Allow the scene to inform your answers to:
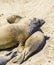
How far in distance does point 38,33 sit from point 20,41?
20.6 inches

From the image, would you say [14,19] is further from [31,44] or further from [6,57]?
[6,57]

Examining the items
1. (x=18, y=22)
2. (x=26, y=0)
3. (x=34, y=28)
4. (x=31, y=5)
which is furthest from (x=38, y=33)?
(x=26, y=0)

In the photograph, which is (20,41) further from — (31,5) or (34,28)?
(31,5)

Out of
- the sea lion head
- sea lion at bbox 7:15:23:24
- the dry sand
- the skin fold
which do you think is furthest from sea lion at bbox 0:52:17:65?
sea lion at bbox 7:15:23:24

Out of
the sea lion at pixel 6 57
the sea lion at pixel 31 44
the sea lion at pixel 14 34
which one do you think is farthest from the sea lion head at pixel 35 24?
the sea lion at pixel 6 57

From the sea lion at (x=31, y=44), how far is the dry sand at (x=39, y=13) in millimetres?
120

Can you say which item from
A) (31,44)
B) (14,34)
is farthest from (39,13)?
(31,44)

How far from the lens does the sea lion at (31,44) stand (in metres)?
5.37

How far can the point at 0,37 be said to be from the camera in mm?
5781

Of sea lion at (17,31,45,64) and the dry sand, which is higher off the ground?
sea lion at (17,31,45,64)

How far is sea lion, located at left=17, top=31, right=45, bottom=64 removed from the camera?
17.6 ft

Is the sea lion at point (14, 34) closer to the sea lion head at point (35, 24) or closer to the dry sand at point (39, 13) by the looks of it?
the sea lion head at point (35, 24)

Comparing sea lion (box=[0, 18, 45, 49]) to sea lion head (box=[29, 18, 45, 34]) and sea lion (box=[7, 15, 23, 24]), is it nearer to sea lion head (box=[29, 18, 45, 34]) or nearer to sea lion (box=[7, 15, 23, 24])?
sea lion head (box=[29, 18, 45, 34])

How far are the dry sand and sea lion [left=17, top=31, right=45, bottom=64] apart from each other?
0.12m
